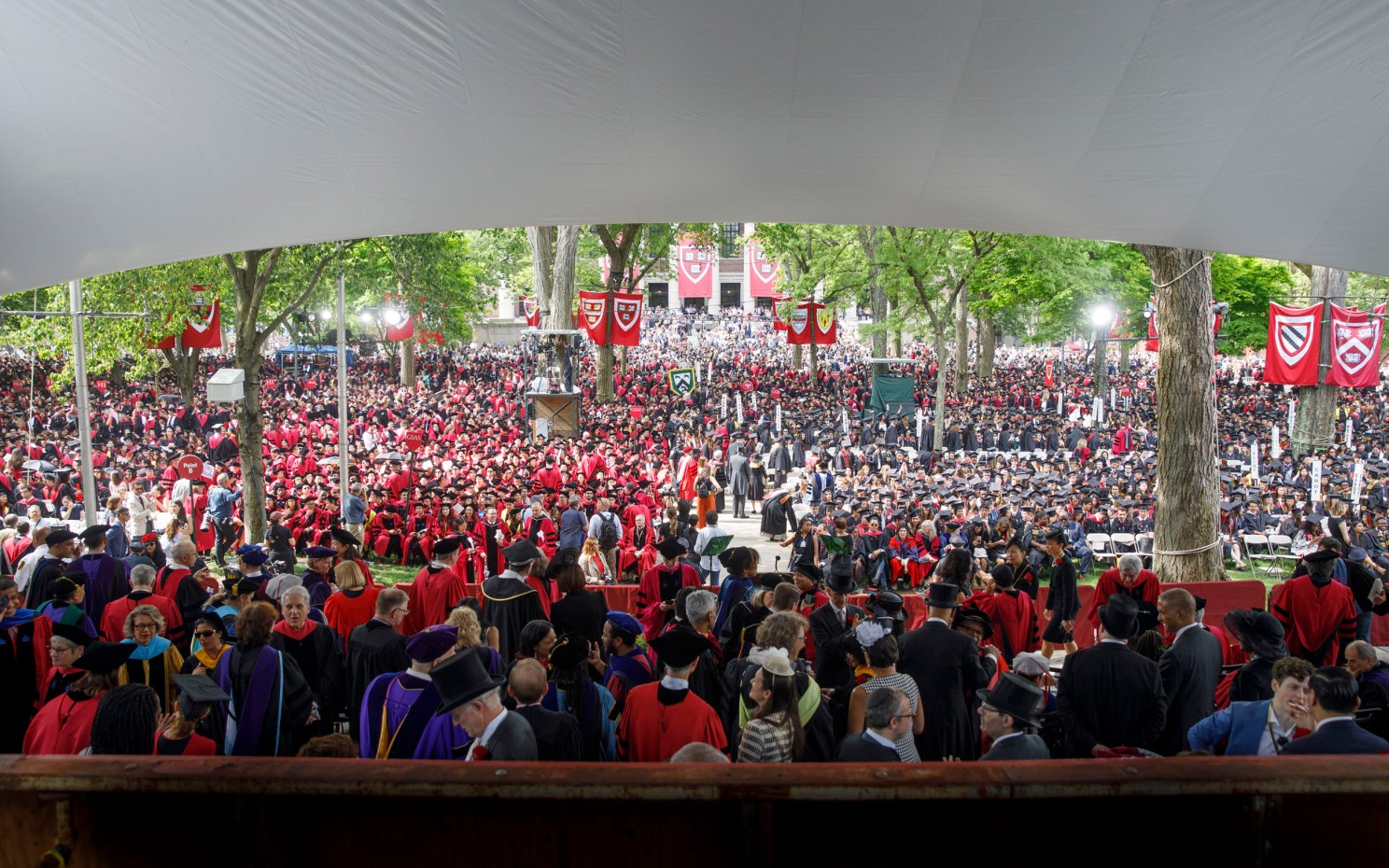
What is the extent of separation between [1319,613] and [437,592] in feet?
22.5

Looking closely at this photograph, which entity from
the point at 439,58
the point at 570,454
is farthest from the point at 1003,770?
the point at 570,454

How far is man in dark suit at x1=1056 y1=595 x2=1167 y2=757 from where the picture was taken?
4.85 metres

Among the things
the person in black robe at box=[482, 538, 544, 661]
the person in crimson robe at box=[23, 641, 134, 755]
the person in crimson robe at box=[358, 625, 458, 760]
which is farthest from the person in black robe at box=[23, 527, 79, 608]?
the person in crimson robe at box=[358, 625, 458, 760]

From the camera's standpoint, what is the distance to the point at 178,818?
8.16 feet

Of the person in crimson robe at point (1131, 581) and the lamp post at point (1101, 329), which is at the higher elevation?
the lamp post at point (1101, 329)

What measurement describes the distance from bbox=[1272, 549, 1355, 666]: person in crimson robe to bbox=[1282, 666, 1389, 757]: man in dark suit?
3912 mm

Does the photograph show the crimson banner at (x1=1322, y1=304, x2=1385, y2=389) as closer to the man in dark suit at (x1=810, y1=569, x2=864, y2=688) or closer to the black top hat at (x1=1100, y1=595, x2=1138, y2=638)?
the man in dark suit at (x1=810, y1=569, x2=864, y2=688)

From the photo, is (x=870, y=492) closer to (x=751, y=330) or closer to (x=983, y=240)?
(x=983, y=240)

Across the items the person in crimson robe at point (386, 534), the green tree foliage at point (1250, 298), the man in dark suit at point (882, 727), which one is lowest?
the person in crimson robe at point (386, 534)

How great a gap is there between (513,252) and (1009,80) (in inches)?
1776

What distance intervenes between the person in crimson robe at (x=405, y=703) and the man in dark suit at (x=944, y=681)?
2.60 metres

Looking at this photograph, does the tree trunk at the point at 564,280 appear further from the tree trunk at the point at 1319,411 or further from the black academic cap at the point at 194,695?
the black academic cap at the point at 194,695

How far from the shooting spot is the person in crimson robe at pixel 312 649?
5.90 meters

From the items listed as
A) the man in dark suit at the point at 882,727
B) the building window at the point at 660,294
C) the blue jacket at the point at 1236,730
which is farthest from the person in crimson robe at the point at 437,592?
the building window at the point at 660,294
